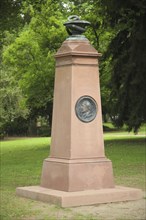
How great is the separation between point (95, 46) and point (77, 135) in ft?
63.2

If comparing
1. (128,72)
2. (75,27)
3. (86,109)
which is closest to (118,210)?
(86,109)

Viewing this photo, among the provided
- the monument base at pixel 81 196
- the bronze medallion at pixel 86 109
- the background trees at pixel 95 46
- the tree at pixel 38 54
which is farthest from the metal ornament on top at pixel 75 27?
the tree at pixel 38 54

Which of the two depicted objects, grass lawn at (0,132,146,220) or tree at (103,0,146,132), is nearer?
grass lawn at (0,132,146,220)

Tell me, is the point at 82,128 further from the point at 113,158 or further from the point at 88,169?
the point at 113,158

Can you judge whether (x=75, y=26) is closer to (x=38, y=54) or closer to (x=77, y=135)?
(x=77, y=135)

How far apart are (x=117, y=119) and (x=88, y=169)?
1685 cm

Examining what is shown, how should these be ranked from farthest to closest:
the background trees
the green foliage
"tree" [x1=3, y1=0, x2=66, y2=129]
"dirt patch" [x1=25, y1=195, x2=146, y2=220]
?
the green foliage → "tree" [x1=3, y1=0, x2=66, y2=129] → the background trees → "dirt patch" [x1=25, y1=195, x2=146, y2=220]

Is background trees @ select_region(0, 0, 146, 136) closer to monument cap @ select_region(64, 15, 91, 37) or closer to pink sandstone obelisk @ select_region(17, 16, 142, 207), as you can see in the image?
monument cap @ select_region(64, 15, 91, 37)

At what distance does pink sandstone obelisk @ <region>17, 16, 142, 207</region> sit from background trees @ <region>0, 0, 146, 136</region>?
167 inches

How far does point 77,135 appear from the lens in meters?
11.2

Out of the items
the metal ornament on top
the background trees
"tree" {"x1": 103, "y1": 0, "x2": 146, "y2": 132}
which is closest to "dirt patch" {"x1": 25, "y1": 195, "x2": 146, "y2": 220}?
the metal ornament on top

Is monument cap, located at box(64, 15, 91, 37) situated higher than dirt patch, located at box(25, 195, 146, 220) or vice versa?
monument cap, located at box(64, 15, 91, 37)

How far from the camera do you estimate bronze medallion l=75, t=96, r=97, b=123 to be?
11.3m

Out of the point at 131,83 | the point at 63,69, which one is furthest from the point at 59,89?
the point at 131,83
